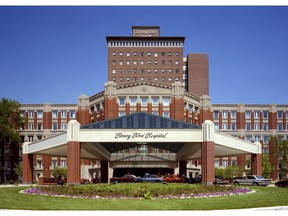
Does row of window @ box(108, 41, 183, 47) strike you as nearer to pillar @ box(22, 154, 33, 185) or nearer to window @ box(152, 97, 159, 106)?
window @ box(152, 97, 159, 106)

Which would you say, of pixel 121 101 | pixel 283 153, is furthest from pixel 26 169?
pixel 283 153

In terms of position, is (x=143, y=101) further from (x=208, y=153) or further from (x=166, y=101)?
(x=208, y=153)

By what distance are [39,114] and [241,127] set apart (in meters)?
45.5

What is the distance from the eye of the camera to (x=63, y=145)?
49.7m

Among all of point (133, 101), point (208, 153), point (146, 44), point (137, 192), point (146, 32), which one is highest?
point (146, 32)

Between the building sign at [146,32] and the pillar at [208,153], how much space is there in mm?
75439

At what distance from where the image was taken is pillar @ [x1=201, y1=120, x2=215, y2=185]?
153ft

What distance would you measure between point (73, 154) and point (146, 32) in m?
77.7

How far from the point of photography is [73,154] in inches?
1823

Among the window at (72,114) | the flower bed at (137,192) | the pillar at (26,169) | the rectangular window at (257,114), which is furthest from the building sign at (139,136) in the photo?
the rectangular window at (257,114)

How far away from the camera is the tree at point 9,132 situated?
74681 millimetres

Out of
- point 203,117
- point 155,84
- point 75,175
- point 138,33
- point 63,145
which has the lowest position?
point 75,175

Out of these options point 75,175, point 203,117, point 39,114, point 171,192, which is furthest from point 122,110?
point 171,192
